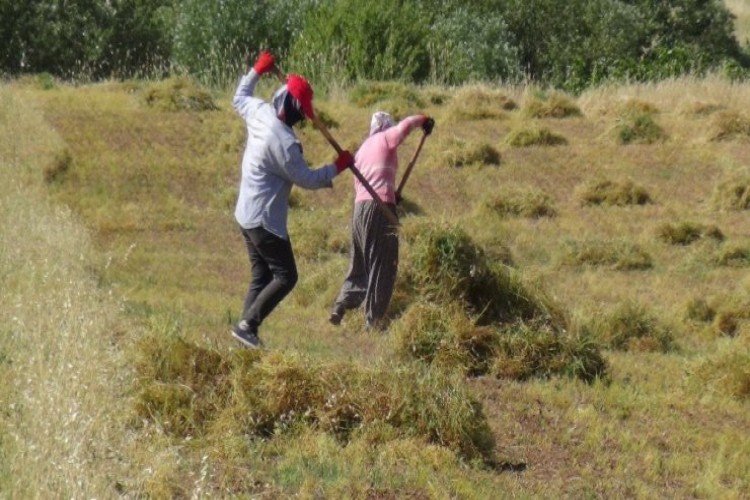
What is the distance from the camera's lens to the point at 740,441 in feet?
28.7

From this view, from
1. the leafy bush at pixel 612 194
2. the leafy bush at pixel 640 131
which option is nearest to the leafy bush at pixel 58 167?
the leafy bush at pixel 612 194

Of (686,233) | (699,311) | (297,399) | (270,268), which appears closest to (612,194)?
(686,233)

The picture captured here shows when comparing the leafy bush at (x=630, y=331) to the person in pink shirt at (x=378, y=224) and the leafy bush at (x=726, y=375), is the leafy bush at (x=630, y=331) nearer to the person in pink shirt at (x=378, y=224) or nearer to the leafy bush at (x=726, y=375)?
the leafy bush at (x=726, y=375)

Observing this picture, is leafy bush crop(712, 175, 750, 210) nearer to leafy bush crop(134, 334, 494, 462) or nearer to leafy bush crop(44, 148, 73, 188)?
leafy bush crop(44, 148, 73, 188)

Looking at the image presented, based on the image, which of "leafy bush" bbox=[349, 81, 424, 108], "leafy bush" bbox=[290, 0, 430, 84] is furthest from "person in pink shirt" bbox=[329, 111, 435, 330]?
"leafy bush" bbox=[290, 0, 430, 84]

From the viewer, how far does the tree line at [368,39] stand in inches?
1160

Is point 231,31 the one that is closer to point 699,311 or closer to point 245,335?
point 699,311

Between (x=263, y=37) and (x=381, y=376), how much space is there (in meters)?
24.8

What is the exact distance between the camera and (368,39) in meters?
29.4

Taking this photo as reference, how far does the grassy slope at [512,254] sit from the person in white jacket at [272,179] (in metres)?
0.43

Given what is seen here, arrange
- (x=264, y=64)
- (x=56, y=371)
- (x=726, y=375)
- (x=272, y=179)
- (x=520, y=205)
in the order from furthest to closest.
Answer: (x=520, y=205) → (x=726, y=375) → (x=264, y=64) → (x=272, y=179) → (x=56, y=371)

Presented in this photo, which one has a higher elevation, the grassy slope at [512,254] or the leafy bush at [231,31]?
the grassy slope at [512,254]

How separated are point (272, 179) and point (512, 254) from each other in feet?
22.5

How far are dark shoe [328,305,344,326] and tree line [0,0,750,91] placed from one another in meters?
14.9
